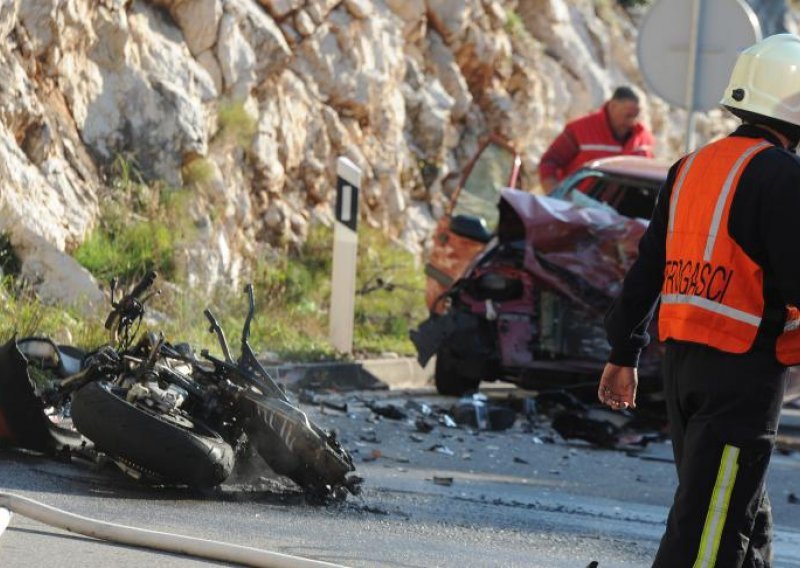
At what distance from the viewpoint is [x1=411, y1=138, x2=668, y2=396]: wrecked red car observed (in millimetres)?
10477

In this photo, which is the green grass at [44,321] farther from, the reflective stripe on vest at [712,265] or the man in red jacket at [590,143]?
the reflective stripe on vest at [712,265]

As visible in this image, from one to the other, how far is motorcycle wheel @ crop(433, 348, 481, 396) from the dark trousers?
6799 millimetres

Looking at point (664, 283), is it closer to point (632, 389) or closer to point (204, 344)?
point (632, 389)

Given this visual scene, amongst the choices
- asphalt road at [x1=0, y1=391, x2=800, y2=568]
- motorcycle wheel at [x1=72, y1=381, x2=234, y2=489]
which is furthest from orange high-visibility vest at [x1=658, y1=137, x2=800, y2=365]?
motorcycle wheel at [x1=72, y1=381, x2=234, y2=489]

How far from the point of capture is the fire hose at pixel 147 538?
507cm

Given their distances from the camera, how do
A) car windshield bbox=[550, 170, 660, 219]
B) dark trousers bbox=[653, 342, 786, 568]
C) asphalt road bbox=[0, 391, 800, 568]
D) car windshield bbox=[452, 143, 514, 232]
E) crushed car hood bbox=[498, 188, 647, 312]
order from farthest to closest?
1. car windshield bbox=[452, 143, 514, 232]
2. car windshield bbox=[550, 170, 660, 219]
3. crushed car hood bbox=[498, 188, 647, 312]
4. asphalt road bbox=[0, 391, 800, 568]
5. dark trousers bbox=[653, 342, 786, 568]

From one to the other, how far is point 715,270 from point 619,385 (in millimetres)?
501

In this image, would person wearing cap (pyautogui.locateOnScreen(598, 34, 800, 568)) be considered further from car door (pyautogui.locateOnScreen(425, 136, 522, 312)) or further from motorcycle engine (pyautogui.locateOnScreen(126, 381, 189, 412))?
car door (pyautogui.locateOnScreen(425, 136, 522, 312))

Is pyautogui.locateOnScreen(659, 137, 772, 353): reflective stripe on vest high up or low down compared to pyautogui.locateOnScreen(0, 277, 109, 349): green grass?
up

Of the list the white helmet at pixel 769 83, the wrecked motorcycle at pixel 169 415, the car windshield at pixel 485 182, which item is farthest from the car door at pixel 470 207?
the white helmet at pixel 769 83

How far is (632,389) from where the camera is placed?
15.6 feet

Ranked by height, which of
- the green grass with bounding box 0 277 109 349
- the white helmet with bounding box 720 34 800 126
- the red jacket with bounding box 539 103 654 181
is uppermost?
the red jacket with bounding box 539 103 654 181

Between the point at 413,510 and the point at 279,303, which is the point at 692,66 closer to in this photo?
the point at 279,303

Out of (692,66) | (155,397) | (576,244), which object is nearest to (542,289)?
(576,244)
